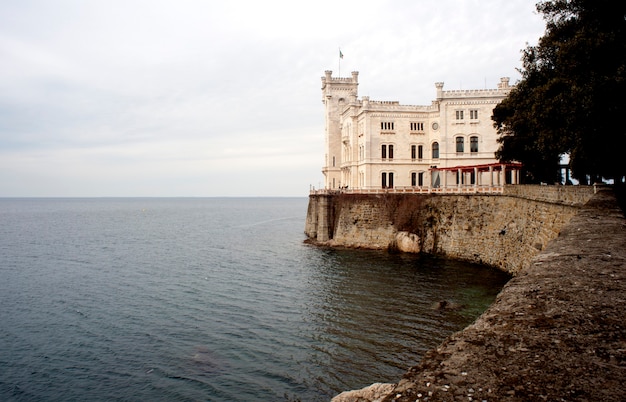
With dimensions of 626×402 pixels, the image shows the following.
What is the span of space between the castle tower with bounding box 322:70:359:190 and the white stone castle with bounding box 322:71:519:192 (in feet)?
21.6

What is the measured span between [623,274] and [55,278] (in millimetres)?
44368

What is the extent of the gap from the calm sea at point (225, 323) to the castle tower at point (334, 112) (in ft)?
87.9

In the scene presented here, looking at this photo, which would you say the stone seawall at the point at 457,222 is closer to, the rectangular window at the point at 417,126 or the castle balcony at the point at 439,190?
the castle balcony at the point at 439,190

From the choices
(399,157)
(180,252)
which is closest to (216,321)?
(180,252)

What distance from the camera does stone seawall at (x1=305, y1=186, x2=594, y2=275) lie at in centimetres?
3214

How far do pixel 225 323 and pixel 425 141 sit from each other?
4336 cm

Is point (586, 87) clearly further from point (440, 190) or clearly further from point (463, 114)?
point (463, 114)

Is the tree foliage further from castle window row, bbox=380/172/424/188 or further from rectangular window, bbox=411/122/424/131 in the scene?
castle window row, bbox=380/172/424/188

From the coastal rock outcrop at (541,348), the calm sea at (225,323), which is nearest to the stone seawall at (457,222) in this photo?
the calm sea at (225,323)

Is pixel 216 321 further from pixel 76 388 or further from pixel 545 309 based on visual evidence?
pixel 545 309

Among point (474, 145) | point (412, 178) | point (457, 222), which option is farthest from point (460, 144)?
point (457, 222)

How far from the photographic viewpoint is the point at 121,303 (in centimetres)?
3344

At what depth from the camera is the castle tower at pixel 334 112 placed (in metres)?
74.1

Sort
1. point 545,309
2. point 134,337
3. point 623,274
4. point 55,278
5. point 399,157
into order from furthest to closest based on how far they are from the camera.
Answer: point 399,157 < point 55,278 < point 134,337 < point 623,274 < point 545,309
